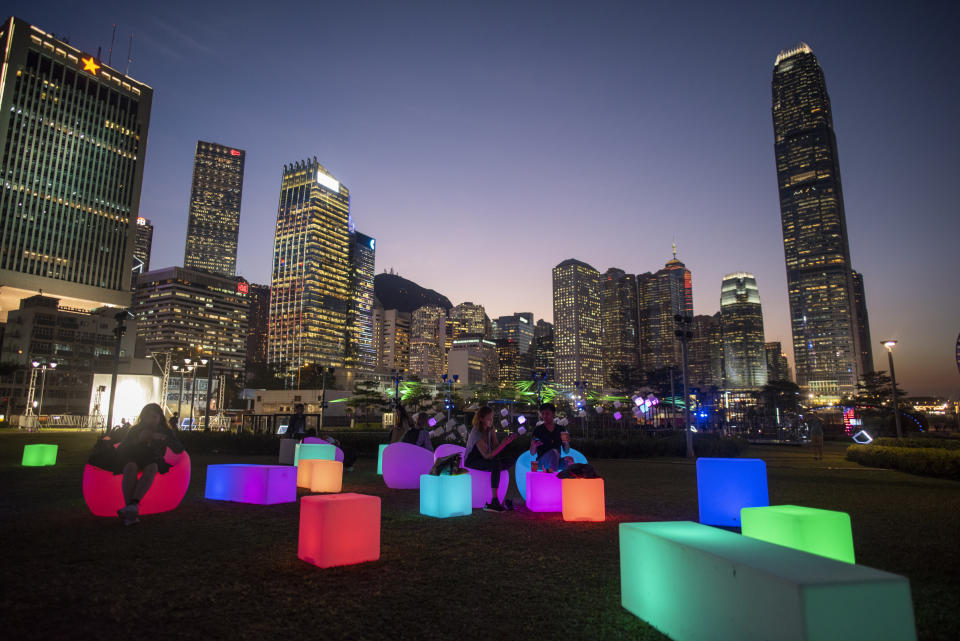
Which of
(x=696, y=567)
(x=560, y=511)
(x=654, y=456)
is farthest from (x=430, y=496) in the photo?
(x=654, y=456)

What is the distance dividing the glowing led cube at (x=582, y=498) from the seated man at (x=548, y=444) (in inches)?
44.5

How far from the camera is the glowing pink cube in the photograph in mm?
7266

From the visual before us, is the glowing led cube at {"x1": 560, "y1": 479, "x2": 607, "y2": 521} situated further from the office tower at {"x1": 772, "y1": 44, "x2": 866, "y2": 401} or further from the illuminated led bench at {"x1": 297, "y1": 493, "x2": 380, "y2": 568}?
the office tower at {"x1": 772, "y1": 44, "x2": 866, "y2": 401}

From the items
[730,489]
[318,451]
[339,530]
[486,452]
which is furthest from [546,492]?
[318,451]

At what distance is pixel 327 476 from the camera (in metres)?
9.48

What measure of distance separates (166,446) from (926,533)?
8746 mm

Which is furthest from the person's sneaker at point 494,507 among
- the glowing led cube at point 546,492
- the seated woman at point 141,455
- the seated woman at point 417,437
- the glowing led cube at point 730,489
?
the seated woman at point 141,455

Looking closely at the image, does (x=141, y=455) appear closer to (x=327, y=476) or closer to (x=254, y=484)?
(x=254, y=484)

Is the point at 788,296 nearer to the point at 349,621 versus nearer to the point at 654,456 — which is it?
the point at 654,456

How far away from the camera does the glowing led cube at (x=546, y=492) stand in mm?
7266

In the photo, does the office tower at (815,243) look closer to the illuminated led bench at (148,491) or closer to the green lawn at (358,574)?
the green lawn at (358,574)

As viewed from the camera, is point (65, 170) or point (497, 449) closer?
point (497, 449)

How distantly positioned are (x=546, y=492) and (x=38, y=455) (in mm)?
12885

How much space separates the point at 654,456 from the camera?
1953 cm
